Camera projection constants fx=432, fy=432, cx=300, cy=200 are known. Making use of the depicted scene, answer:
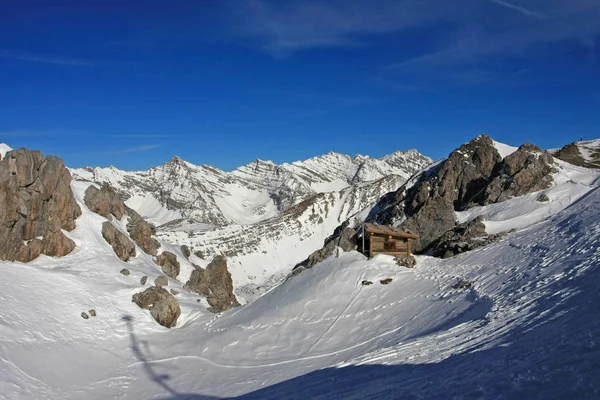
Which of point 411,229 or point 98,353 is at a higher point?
point 411,229

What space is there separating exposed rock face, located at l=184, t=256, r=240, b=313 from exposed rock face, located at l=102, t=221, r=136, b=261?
620 cm

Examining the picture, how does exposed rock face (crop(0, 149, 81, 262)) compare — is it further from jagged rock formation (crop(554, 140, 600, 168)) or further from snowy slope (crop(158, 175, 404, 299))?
jagged rock formation (crop(554, 140, 600, 168))

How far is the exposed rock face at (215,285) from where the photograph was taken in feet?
141

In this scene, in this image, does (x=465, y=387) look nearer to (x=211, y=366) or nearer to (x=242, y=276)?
(x=211, y=366)

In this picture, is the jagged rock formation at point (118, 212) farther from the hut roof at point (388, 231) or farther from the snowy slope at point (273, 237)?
the snowy slope at point (273, 237)

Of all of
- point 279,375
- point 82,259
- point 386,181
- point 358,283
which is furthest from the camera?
point 386,181

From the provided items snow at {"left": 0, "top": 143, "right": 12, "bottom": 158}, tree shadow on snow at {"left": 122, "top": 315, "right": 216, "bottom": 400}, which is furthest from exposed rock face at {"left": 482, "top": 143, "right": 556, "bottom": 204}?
snow at {"left": 0, "top": 143, "right": 12, "bottom": 158}

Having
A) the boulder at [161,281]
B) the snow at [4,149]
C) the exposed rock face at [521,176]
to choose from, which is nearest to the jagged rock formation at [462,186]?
the exposed rock face at [521,176]

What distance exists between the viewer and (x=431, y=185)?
43.5 m

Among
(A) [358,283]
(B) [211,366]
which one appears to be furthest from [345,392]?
(A) [358,283]

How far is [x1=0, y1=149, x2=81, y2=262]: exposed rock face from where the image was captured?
31.1 metres

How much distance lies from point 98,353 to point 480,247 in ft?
78.5

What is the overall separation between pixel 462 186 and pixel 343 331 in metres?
25.4

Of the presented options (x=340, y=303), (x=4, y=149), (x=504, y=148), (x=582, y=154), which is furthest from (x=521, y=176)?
(x=4, y=149)
